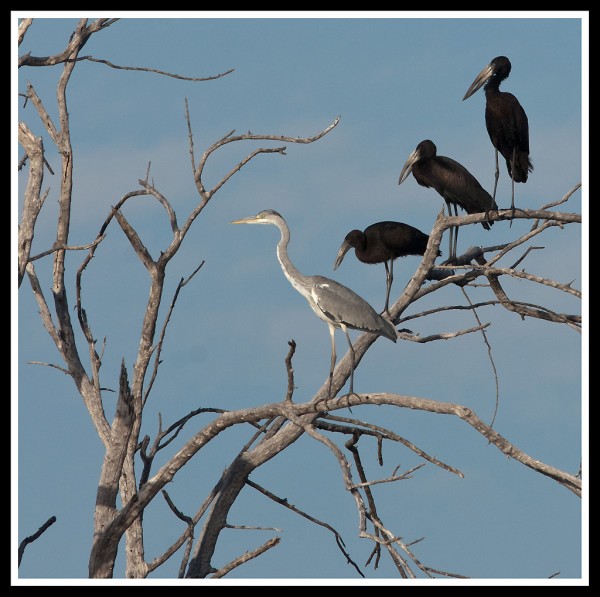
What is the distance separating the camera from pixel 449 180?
1412 cm

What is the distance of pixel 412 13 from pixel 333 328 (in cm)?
347

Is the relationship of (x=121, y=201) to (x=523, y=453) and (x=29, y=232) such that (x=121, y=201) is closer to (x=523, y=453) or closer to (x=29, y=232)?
(x=29, y=232)

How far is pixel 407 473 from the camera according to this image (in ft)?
29.0

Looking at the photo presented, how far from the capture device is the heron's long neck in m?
11.3

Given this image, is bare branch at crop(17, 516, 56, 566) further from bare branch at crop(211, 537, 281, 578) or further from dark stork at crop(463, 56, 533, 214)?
dark stork at crop(463, 56, 533, 214)

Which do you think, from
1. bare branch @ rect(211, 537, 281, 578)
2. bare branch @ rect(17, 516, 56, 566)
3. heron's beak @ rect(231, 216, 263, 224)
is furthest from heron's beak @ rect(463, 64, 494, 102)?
bare branch @ rect(17, 516, 56, 566)

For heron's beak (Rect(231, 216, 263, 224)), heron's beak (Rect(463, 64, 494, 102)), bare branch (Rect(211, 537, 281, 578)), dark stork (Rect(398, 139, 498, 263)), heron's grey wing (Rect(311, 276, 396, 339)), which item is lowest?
bare branch (Rect(211, 537, 281, 578))

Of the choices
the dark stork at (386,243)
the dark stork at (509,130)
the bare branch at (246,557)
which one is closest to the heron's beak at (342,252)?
the dark stork at (386,243)

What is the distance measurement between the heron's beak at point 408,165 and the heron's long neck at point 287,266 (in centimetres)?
351

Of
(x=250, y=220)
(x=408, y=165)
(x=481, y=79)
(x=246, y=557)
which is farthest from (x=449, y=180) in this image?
(x=246, y=557)

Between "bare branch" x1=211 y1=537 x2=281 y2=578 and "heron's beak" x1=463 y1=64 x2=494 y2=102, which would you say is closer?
"bare branch" x1=211 y1=537 x2=281 y2=578

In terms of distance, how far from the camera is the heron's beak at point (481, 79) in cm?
1461

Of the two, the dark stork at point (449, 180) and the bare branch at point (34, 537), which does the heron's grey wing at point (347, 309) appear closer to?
the dark stork at point (449, 180)

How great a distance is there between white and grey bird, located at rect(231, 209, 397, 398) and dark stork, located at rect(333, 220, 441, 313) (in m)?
2.55
